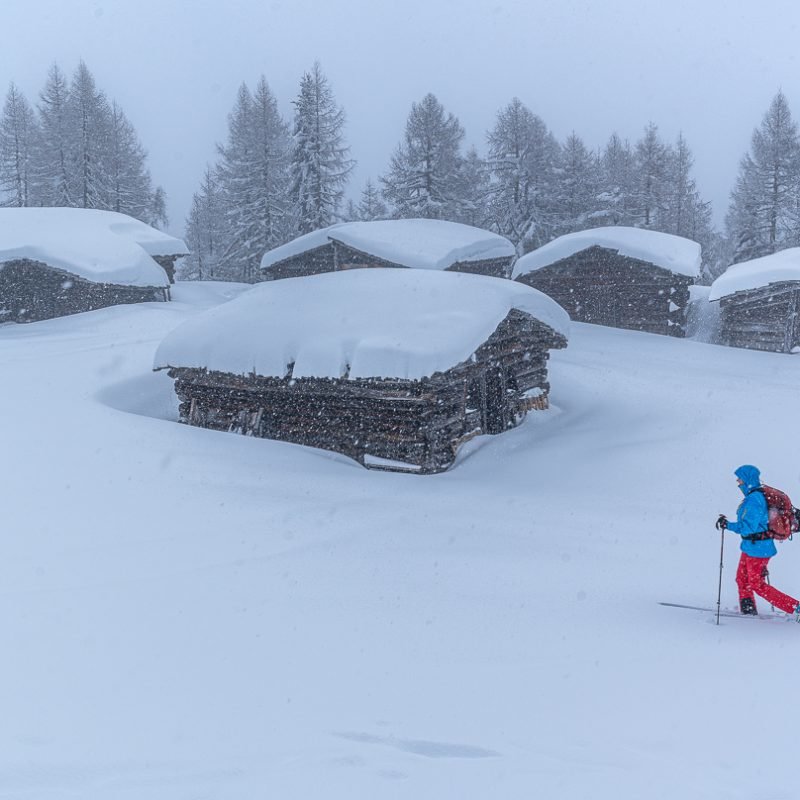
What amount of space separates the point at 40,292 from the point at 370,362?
1881 cm

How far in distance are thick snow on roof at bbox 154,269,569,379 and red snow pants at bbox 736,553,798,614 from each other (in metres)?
5.78

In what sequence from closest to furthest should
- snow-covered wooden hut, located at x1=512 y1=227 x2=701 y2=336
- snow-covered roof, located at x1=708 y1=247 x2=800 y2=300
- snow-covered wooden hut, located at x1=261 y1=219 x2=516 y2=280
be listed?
snow-covered roof, located at x1=708 y1=247 x2=800 y2=300
snow-covered wooden hut, located at x1=261 y1=219 x2=516 y2=280
snow-covered wooden hut, located at x1=512 y1=227 x2=701 y2=336

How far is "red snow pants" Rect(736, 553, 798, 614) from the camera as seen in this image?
673 centimetres

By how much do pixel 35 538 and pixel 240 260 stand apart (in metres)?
33.0

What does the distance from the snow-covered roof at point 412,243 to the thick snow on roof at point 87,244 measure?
504cm

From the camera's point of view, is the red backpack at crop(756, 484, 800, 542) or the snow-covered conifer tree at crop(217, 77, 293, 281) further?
the snow-covered conifer tree at crop(217, 77, 293, 281)

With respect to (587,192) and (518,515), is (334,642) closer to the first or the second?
(518,515)

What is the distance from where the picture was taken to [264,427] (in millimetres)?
13938

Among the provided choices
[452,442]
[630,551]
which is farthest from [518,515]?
[452,442]

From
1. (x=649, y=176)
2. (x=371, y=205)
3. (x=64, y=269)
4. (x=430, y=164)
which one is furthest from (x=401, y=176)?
(x=64, y=269)

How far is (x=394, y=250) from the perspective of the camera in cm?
2572

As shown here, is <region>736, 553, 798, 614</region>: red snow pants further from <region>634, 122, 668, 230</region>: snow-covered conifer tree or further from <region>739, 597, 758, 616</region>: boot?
<region>634, 122, 668, 230</region>: snow-covered conifer tree

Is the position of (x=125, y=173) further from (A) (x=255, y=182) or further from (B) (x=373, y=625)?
(B) (x=373, y=625)

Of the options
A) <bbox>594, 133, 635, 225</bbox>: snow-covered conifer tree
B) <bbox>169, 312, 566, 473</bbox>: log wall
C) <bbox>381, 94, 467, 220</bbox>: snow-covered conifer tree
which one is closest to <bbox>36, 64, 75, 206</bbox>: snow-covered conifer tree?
<bbox>381, 94, 467, 220</bbox>: snow-covered conifer tree
